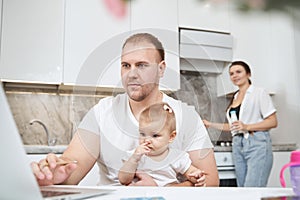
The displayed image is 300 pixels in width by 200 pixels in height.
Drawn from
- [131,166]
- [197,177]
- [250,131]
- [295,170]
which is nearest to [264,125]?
[250,131]

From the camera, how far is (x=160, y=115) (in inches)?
36.3

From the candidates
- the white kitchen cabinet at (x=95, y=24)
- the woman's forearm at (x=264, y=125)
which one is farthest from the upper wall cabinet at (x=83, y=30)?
the woman's forearm at (x=264, y=125)

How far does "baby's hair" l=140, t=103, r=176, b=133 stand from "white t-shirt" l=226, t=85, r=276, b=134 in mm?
1486

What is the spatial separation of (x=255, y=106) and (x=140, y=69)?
1.56 m

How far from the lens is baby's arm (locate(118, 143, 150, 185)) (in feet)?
2.89

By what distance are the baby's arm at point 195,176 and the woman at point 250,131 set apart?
1.14 metres

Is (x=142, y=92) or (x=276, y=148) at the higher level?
(x=142, y=92)

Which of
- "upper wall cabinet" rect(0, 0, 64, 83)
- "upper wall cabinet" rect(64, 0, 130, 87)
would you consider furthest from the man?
"upper wall cabinet" rect(0, 0, 64, 83)

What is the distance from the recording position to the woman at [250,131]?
2.10 m

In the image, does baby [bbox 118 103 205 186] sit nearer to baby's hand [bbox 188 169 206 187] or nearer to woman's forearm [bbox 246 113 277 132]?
baby's hand [bbox 188 169 206 187]

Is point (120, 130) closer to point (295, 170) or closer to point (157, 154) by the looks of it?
point (157, 154)

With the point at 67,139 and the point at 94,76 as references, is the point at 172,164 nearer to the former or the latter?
the point at 94,76

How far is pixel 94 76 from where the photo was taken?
989mm

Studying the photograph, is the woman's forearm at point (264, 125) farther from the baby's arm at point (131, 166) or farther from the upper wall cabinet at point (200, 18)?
the baby's arm at point (131, 166)
